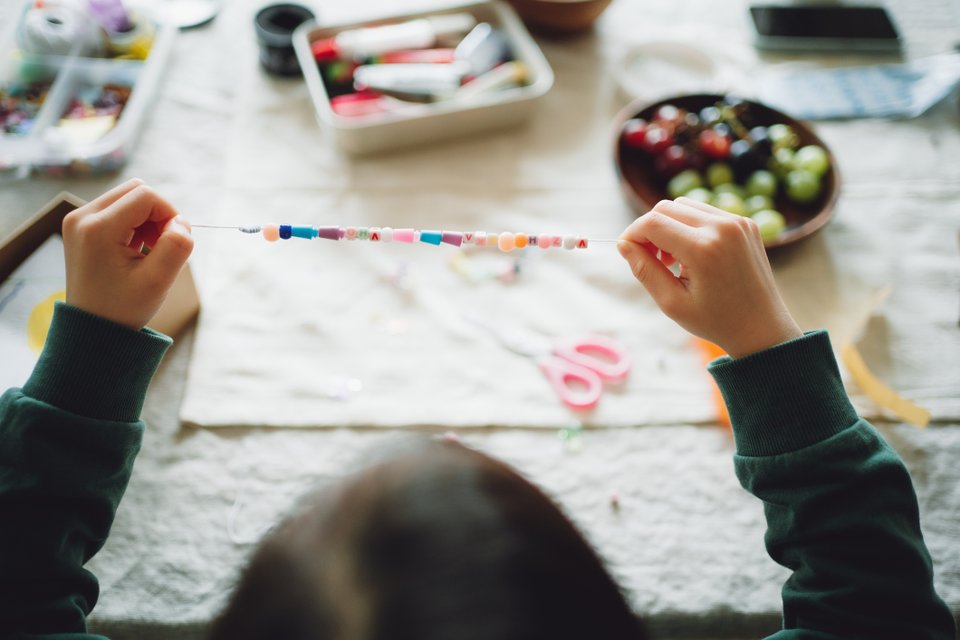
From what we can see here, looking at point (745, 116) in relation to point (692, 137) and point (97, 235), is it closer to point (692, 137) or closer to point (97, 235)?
point (692, 137)

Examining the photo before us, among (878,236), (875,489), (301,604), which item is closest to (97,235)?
(301,604)

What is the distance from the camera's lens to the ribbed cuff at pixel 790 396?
2.16ft

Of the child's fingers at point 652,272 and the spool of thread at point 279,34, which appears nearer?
the child's fingers at point 652,272

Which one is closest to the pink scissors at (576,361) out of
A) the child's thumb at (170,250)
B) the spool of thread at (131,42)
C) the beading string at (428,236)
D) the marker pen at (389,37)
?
the beading string at (428,236)

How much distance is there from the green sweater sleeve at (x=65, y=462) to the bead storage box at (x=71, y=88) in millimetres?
472

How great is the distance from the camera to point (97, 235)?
66cm

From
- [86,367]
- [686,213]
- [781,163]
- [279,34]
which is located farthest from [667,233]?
[279,34]

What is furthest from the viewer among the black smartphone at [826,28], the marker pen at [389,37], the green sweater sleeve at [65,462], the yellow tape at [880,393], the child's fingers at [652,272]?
the black smartphone at [826,28]

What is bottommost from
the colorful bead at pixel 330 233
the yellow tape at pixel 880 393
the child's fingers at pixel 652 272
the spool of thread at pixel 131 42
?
the yellow tape at pixel 880 393

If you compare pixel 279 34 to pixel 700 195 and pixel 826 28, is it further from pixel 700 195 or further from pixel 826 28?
pixel 826 28

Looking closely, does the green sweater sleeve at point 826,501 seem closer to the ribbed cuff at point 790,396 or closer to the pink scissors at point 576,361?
the ribbed cuff at point 790,396

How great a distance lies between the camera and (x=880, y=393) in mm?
869

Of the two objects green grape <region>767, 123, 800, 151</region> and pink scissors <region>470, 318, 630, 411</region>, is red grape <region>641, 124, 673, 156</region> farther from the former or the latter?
pink scissors <region>470, 318, 630, 411</region>

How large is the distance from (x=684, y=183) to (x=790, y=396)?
0.43m
